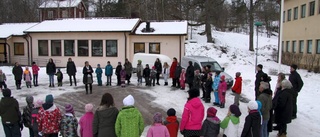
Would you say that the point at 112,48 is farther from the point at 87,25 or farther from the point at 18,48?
the point at 18,48

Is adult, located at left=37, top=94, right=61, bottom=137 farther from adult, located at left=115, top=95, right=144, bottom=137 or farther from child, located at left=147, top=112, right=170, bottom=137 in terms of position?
child, located at left=147, top=112, right=170, bottom=137

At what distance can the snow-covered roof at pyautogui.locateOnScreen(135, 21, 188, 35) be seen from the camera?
75.9 ft

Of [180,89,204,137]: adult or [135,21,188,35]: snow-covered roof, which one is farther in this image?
[135,21,188,35]: snow-covered roof

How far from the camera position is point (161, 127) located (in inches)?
202

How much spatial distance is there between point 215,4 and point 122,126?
31.9 meters

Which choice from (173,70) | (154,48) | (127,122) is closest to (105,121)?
(127,122)

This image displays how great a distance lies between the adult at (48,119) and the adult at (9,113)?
49.7 inches

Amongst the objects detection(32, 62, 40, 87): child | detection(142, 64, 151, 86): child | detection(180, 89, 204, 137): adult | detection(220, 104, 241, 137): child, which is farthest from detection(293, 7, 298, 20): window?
detection(180, 89, 204, 137): adult

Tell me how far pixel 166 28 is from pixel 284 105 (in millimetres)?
17430

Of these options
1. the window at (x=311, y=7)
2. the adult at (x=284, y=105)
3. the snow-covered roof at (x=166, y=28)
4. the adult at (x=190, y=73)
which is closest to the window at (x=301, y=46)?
the window at (x=311, y=7)

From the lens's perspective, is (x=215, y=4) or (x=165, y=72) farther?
(x=215, y=4)

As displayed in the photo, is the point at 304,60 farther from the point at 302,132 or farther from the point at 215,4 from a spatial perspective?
the point at 302,132

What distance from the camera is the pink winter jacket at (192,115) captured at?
5.99 m

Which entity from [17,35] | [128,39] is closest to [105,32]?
[128,39]
